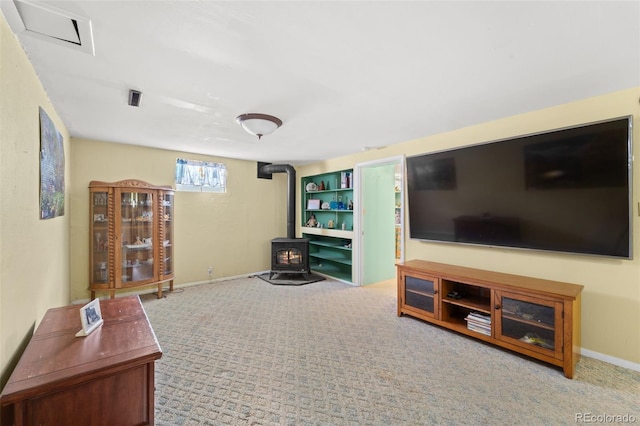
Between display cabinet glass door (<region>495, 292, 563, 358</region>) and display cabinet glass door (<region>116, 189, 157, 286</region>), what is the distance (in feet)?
14.1

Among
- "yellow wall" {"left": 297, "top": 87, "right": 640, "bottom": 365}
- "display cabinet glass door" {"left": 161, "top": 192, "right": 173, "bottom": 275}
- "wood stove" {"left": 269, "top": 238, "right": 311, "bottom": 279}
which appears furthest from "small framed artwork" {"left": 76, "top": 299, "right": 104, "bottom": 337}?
"yellow wall" {"left": 297, "top": 87, "right": 640, "bottom": 365}

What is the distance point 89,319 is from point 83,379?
1.82ft

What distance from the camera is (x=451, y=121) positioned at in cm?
287

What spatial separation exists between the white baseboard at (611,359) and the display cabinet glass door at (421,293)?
1.22m

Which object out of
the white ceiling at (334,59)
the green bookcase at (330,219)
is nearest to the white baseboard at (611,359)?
the white ceiling at (334,59)

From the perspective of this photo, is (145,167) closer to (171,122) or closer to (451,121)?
(171,122)

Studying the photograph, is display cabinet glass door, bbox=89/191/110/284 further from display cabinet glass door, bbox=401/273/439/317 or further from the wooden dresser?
display cabinet glass door, bbox=401/273/439/317

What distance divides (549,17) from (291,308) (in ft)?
11.3

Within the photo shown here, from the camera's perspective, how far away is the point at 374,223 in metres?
4.71

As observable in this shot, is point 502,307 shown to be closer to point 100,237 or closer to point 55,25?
point 55,25

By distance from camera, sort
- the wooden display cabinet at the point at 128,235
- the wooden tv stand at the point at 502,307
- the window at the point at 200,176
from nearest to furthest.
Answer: the wooden tv stand at the point at 502,307 → the wooden display cabinet at the point at 128,235 → the window at the point at 200,176

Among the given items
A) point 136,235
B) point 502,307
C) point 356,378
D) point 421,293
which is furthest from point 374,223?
point 136,235

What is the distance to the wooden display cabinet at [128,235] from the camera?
3.57 meters

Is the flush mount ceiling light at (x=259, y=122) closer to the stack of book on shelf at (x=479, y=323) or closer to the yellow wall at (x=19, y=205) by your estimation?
the yellow wall at (x=19, y=205)
